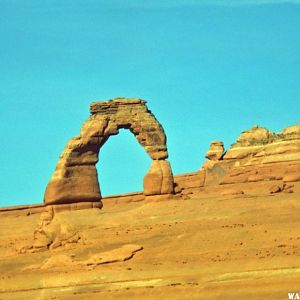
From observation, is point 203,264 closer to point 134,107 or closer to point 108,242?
point 108,242

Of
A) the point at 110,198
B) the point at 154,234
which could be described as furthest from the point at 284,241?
the point at 110,198

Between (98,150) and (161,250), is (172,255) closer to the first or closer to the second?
(161,250)

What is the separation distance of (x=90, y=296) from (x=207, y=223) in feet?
26.4

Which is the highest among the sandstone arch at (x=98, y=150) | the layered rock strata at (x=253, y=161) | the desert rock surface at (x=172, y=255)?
the layered rock strata at (x=253, y=161)

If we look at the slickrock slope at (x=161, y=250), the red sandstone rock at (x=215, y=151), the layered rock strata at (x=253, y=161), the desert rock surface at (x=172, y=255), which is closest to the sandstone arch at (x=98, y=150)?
the slickrock slope at (x=161, y=250)

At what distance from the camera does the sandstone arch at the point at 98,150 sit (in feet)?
231

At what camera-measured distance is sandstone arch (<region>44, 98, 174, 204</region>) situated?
231ft

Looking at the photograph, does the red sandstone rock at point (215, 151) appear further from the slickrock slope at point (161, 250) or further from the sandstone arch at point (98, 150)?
the sandstone arch at point (98, 150)

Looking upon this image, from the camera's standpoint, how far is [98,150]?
237 ft

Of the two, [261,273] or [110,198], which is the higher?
[110,198]

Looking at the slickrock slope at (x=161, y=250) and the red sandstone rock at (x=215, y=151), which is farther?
the red sandstone rock at (x=215, y=151)

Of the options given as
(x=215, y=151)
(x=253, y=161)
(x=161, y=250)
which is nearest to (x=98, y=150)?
(x=161, y=250)

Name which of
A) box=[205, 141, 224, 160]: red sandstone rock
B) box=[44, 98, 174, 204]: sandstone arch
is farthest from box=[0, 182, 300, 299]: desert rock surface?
box=[205, 141, 224, 160]: red sandstone rock

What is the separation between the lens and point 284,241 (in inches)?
2368
